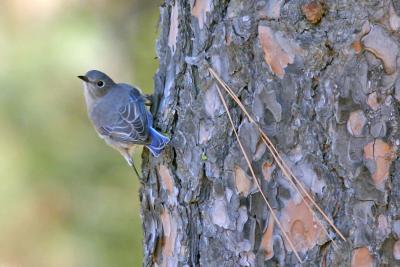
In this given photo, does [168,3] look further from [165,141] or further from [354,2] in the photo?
[354,2]

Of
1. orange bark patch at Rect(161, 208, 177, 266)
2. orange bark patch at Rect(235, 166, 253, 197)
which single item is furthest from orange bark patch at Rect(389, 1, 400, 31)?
orange bark patch at Rect(161, 208, 177, 266)

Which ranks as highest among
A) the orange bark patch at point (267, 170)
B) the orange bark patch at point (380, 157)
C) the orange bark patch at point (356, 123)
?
the orange bark patch at point (356, 123)

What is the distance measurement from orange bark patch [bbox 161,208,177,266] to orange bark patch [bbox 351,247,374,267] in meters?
0.52

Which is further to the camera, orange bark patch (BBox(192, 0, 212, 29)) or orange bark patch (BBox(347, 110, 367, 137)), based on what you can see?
orange bark patch (BBox(192, 0, 212, 29))

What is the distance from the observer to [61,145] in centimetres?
377

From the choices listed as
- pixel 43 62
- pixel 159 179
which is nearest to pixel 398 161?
pixel 159 179

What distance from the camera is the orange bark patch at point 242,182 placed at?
6.21 feet

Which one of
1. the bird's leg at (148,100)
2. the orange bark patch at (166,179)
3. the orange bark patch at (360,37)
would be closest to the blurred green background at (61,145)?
the bird's leg at (148,100)

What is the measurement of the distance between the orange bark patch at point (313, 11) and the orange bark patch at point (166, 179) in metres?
0.59

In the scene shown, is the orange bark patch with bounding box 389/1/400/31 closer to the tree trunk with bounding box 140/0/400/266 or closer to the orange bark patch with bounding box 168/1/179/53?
the tree trunk with bounding box 140/0/400/266

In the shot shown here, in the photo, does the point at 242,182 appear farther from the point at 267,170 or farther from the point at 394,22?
the point at 394,22

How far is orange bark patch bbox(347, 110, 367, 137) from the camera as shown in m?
1.74

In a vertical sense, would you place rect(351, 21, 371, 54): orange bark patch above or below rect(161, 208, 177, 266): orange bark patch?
above

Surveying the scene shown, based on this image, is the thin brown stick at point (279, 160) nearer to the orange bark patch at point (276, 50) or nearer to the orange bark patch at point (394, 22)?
the orange bark patch at point (276, 50)
